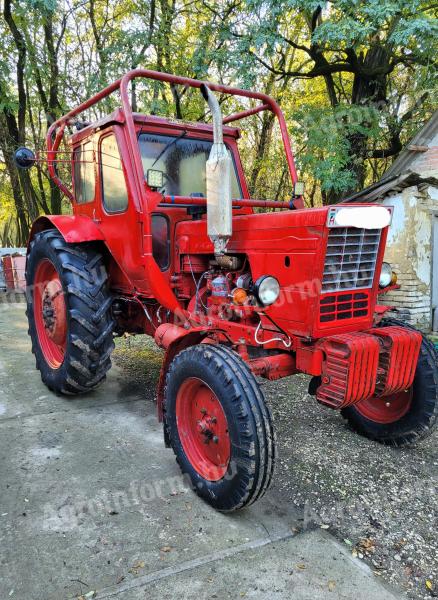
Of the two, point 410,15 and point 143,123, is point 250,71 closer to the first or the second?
point 410,15

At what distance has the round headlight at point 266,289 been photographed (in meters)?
2.69

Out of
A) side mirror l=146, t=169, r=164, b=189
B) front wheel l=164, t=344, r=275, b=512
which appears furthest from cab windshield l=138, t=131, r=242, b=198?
front wheel l=164, t=344, r=275, b=512

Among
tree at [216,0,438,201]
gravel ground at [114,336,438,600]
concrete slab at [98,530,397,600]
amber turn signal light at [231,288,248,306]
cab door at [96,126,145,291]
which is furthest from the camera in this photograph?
tree at [216,0,438,201]

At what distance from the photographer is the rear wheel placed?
9.94 feet

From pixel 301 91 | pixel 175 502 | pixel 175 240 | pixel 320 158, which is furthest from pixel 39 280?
pixel 301 91

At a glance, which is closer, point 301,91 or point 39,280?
point 39,280

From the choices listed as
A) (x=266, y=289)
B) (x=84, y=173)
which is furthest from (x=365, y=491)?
(x=84, y=173)

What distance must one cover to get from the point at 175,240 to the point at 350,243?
1.44 meters

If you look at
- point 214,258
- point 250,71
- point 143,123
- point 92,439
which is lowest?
point 92,439

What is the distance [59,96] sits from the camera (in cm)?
1100

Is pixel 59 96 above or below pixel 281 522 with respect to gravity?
above

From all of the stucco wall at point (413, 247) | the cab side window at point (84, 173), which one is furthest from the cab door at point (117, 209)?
the stucco wall at point (413, 247)

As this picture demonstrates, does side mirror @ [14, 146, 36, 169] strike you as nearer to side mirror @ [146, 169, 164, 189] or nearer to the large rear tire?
the large rear tire

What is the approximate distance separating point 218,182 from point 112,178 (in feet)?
4.73
